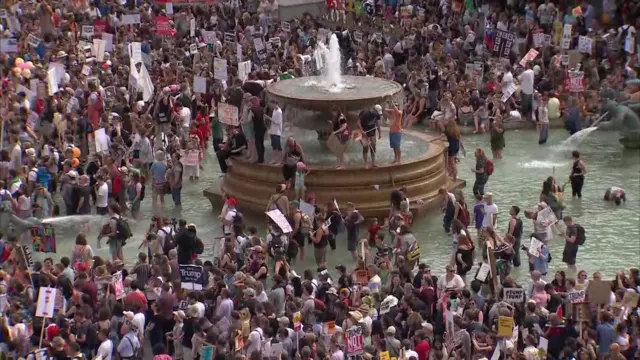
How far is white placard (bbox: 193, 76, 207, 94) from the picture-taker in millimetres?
35719

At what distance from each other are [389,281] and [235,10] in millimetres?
23494

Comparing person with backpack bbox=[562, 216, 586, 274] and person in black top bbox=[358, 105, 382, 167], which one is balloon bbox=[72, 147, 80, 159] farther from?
person with backpack bbox=[562, 216, 586, 274]

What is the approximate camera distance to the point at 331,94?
31391mm

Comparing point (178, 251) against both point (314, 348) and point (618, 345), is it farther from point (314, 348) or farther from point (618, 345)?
point (618, 345)

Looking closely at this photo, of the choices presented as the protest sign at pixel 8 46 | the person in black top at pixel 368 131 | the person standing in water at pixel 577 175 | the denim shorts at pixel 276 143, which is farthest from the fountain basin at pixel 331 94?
the protest sign at pixel 8 46

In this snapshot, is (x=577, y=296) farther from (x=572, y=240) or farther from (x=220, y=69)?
(x=220, y=69)

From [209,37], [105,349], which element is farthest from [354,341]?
[209,37]

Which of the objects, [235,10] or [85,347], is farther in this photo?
[235,10]

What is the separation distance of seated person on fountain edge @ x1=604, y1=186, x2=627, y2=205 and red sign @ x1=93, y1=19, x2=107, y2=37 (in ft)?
59.8

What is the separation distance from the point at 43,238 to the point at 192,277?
3.43 metres

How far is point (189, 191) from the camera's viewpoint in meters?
32.3

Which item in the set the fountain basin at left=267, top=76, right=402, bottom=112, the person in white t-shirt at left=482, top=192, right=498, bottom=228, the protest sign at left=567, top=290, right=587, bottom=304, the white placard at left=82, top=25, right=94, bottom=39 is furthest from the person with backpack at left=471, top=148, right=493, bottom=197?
the white placard at left=82, top=25, right=94, bottom=39

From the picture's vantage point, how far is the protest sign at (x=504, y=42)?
40.4m

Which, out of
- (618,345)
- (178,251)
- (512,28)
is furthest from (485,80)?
(618,345)
